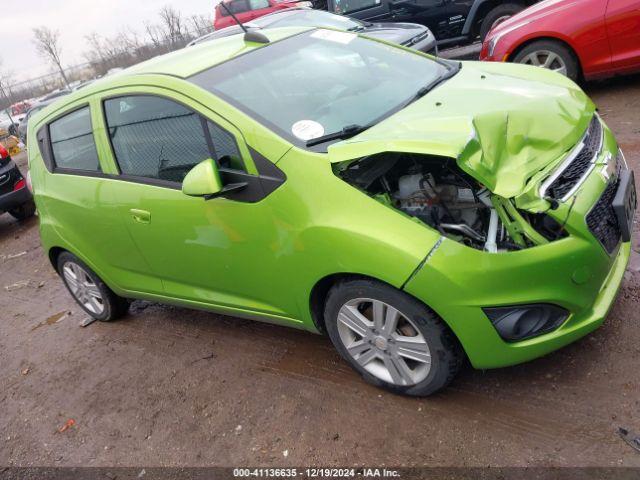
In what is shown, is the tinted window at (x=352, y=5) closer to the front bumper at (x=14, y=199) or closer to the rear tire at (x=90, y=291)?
the front bumper at (x=14, y=199)

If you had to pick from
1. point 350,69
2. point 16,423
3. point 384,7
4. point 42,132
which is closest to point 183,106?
point 350,69

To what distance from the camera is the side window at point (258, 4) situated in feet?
52.3

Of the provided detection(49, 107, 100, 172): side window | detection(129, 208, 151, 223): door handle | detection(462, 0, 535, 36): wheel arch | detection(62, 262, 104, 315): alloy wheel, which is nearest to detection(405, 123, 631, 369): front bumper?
detection(129, 208, 151, 223): door handle

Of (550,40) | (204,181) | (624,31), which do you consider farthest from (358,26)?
(204,181)

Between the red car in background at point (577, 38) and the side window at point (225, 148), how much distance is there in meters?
4.53

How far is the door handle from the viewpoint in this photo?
3.13 meters

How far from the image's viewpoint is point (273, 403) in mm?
2979

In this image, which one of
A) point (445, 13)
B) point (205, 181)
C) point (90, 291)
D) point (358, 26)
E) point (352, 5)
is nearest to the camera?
point (205, 181)

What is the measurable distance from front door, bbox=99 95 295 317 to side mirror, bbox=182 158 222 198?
15 cm

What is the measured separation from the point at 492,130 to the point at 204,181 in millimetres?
1317

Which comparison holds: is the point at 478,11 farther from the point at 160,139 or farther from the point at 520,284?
the point at 520,284

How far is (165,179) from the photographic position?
302 cm

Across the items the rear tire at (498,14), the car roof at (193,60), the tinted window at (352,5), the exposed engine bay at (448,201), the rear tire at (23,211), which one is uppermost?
the car roof at (193,60)

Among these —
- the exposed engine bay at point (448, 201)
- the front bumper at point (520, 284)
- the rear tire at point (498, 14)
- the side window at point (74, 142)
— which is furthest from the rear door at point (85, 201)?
the rear tire at point (498, 14)
